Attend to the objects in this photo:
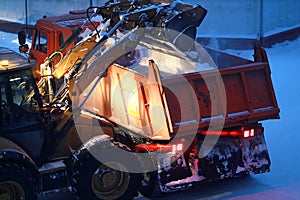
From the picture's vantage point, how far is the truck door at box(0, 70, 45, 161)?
7.61m

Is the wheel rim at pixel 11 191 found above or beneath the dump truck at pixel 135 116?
beneath

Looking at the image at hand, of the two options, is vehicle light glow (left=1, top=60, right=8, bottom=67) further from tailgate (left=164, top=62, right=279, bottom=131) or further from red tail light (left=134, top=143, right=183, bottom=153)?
red tail light (left=134, top=143, right=183, bottom=153)

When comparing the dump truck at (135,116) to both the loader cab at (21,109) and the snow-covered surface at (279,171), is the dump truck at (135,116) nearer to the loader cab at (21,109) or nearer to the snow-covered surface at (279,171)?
the loader cab at (21,109)

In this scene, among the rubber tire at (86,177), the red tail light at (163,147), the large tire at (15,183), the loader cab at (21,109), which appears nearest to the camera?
the large tire at (15,183)

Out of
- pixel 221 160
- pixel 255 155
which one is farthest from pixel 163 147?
pixel 255 155

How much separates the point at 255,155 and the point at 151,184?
5.58 ft

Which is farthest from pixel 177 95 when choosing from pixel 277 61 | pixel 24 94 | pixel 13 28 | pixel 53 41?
pixel 13 28

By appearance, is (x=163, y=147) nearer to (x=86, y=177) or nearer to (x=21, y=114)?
(x=86, y=177)

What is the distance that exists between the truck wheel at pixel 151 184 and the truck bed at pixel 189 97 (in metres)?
0.55

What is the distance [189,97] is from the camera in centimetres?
838

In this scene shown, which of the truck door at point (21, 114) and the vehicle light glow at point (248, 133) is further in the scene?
the vehicle light glow at point (248, 133)

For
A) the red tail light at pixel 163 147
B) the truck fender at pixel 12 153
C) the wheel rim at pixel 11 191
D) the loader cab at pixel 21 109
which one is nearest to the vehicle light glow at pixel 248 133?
the red tail light at pixel 163 147

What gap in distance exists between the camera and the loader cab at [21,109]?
7600mm

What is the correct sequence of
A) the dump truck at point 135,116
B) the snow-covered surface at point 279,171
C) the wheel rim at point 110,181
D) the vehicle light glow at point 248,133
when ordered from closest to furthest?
the dump truck at point 135,116 < the wheel rim at point 110,181 < the snow-covered surface at point 279,171 < the vehicle light glow at point 248,133
